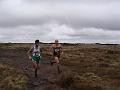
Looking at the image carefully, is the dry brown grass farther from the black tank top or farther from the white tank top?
the black tank top

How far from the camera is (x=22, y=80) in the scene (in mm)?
25094

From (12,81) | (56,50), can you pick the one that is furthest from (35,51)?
(12,81)

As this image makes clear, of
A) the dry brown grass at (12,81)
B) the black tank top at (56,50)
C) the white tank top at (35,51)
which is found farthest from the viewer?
the black tank top at (56,50)

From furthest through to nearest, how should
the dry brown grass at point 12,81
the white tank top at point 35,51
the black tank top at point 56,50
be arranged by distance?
the black tank top at point 56,50 < the white tank top at point 35,51 < the dry brown grass at point 12,81

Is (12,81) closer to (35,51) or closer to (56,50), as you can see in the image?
(35,51)

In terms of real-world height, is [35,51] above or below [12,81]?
above

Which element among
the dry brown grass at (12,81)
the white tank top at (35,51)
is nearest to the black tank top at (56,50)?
the white tank top at (35,51)

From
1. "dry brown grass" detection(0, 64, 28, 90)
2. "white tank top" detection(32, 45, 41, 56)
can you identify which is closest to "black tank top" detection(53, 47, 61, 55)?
"white tank top" detection(32, 45, 41, 56)

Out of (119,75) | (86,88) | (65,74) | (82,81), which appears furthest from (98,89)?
(119,75)

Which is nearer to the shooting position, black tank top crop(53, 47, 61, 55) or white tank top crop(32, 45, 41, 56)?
white tank top crop(32, 45, 41, 56)

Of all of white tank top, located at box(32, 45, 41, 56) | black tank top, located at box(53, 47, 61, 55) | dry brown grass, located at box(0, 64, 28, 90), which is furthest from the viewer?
black tank top, located at box(53, 47, 61, 55)

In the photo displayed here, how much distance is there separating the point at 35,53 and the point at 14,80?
9.46 ft

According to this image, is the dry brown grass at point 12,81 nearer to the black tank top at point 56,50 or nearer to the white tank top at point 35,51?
the white tank top at point 35,51

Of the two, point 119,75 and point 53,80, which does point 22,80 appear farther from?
point 119,75
